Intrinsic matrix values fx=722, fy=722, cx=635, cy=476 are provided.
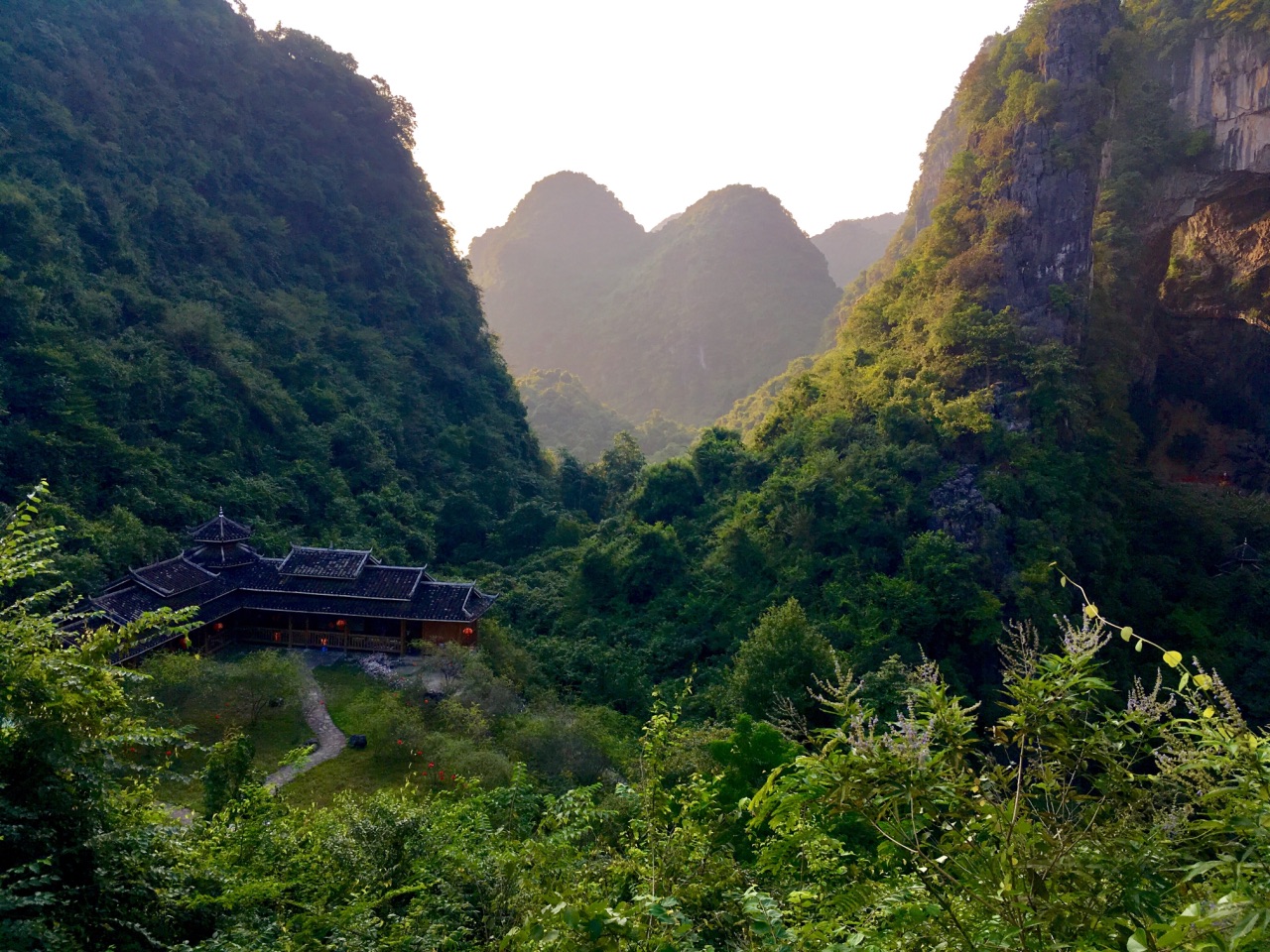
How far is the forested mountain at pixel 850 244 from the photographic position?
301ft

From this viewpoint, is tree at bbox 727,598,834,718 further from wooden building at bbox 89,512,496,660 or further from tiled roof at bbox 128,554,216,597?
tiled roof at bbox 128,554,216,597

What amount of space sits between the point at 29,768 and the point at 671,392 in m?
67.9

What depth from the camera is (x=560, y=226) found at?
83938 millimetres

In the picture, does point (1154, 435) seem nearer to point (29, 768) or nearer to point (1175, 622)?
point (1175, 622)

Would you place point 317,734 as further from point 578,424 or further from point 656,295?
point 656,295

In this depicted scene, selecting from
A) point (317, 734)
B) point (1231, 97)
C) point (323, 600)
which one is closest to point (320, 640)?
point (323, 600)

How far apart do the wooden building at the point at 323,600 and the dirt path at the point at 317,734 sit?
5.32 ft

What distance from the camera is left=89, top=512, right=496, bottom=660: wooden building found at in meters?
17.5

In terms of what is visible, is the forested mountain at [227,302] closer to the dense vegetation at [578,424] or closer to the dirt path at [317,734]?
the dirt path at [317,734]

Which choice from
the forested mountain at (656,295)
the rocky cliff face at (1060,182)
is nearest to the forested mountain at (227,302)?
the rocky cliff face at (1060,182)

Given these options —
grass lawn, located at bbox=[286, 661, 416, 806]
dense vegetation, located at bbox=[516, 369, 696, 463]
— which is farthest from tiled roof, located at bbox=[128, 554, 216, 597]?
dense vegetation, located at bbox=[516, 369, 696, 463]

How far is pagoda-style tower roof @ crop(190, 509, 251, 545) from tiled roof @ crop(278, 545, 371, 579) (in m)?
1.33

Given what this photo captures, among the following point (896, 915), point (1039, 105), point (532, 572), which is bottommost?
point (532, 572)


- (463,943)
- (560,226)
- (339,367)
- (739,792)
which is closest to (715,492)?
(339,367)
